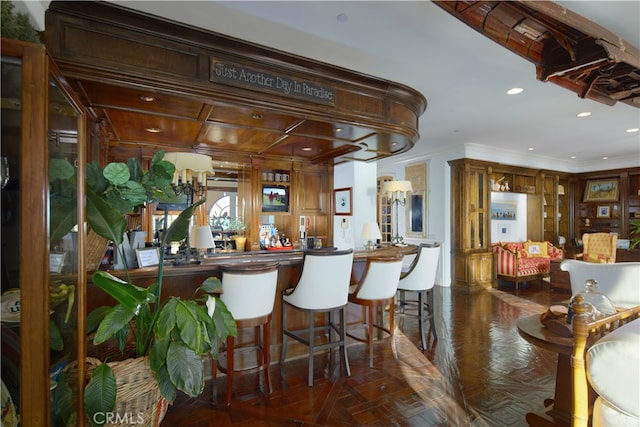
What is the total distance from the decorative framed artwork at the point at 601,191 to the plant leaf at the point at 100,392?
34.3ft

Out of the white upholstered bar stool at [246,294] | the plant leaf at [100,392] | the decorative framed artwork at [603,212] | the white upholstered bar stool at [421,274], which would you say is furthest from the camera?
the decorative framed artwork at [603,212]

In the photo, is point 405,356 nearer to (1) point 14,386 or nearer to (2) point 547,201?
(1) point 14,386

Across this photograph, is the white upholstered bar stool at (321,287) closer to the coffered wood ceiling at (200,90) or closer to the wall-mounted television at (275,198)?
the coffered wood ceiling at (200,90)

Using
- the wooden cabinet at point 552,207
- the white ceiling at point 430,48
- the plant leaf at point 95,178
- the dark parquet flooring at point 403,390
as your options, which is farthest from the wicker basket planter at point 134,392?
the wooden cabinet at point 552,207

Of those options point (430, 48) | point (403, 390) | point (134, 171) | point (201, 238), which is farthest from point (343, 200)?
point (134, 171)

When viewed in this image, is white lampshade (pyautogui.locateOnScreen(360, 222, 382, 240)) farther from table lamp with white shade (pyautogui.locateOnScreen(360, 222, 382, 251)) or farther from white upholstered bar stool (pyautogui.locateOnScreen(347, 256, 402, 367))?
white upholstered bar stool (pyautogui.locateOnScreen(347, 256, 402, 367))

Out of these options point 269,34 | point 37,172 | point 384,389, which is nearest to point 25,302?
point 37,172

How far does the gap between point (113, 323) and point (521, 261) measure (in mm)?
7002

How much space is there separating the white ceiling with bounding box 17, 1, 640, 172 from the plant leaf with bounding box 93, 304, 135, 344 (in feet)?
6.06

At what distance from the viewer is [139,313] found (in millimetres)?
1764

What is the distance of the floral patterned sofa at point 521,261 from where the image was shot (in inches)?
252

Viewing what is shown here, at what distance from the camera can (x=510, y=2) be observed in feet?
5.48

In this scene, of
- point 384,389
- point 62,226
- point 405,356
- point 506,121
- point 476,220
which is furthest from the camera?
point 476,220

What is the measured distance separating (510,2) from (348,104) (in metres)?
1.42
